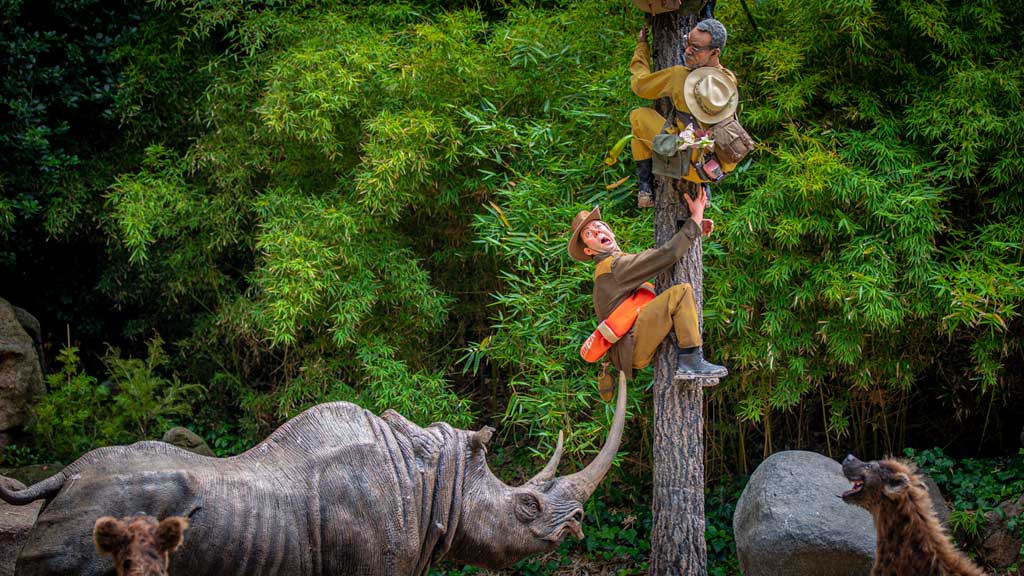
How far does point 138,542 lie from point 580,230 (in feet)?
7.59

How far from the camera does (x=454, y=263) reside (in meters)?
6.91

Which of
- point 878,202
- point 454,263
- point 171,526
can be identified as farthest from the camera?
point 454,263

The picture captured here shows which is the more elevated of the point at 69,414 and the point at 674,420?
the point at 674,420

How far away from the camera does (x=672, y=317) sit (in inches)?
177

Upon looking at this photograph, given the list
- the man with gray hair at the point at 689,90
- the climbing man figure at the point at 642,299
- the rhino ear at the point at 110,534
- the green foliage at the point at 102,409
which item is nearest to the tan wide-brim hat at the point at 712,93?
the man with gray hair at the point at 689,90

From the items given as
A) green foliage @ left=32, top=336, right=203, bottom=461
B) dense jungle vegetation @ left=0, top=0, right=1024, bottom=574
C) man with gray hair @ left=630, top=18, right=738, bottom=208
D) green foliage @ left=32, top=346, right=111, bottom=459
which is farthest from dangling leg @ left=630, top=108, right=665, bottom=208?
green foliage @ left=32, top=346, right=111, bottom=459

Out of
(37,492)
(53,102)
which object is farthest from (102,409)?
(37,492)

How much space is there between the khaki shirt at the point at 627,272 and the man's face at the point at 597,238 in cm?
3

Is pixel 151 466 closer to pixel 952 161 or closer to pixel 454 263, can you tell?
pixel 454 263

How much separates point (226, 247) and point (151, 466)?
13.0ft

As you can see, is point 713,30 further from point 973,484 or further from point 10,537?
point 10,537

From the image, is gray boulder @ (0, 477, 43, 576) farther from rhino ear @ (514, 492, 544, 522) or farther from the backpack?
the backpack

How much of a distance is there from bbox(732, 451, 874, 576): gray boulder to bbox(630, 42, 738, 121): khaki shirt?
89.8 inches

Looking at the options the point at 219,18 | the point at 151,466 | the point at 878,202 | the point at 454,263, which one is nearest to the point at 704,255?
the point at 878,202
